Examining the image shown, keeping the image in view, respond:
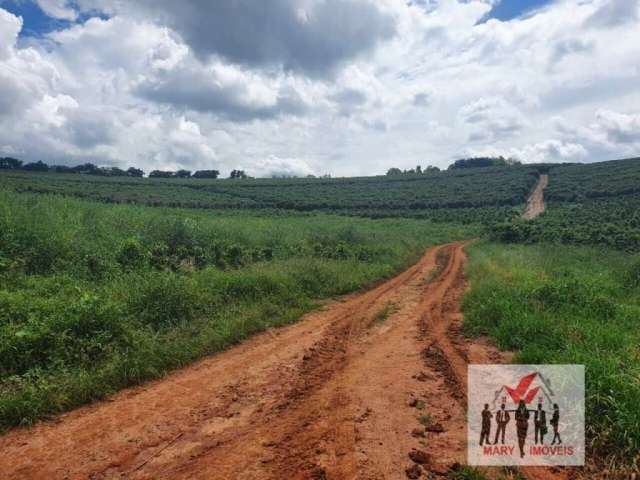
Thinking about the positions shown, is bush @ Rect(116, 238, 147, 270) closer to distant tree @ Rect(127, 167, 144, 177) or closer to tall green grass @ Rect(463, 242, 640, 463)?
tall green grass @ Rect(463, 242, 640, 463)

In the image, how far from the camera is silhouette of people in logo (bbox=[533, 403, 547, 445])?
389 cm

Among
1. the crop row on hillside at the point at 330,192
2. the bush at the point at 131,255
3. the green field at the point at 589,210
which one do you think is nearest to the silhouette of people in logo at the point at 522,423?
the bush at the point at 131,255

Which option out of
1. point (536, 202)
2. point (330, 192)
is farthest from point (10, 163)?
point (536, 202)

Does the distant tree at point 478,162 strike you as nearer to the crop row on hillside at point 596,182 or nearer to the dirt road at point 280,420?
the crop row on hillside at point 596,182

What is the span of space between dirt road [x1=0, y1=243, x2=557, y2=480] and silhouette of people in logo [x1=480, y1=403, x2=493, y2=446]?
0.75 ft

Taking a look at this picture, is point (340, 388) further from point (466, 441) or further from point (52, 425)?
point (52, 425)

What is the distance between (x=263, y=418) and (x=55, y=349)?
10.9 feet

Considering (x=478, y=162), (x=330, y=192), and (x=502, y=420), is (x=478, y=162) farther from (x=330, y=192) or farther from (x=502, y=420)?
(x=502, y=420)

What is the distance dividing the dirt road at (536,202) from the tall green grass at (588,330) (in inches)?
1410

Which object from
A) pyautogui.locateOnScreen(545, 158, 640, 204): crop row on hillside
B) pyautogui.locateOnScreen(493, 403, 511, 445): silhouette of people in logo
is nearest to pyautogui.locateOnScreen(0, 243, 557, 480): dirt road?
pyautogui.locateOnScreen(493, 403, 511, 445): silhouette of people in logo

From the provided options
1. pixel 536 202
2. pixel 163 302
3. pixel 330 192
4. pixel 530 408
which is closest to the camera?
pixel 530 408

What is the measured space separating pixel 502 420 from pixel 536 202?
58.1m

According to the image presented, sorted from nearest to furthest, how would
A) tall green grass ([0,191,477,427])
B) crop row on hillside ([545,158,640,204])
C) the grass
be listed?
the grass < tall green grass ([0,191,477,427]) < crop row on hillside ([545,158,640,204])

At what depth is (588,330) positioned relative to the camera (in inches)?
235
